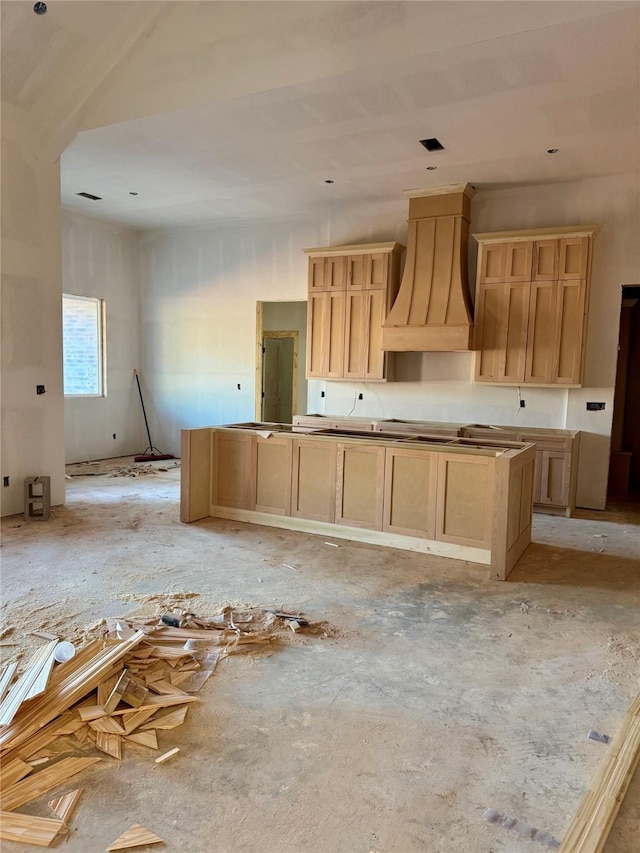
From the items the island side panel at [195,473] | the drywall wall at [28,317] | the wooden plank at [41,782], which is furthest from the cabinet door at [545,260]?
the wooden plank at [41,782]

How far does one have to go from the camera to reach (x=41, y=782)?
1.97 metres

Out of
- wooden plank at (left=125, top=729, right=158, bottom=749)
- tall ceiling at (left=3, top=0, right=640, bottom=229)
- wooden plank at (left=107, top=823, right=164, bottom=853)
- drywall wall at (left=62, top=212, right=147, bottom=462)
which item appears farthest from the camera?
drywall wall at (left=62, top=212, right=147, bottom=462)

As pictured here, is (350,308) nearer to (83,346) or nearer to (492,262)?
(492,262)

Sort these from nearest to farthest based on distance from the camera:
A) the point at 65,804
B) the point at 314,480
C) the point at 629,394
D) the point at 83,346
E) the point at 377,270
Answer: the point at 65,804, the point at 314,480, the point at 377,270, the point at 629,394, the point at 83,346

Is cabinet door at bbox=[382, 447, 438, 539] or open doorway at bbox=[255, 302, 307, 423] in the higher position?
open doorway at bbox=[255, 302, 307, 423]

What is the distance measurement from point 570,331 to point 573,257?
0.78 metres

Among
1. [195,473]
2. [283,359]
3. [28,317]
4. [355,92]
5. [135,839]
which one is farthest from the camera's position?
[283,359]

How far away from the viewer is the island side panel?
17.2 ft

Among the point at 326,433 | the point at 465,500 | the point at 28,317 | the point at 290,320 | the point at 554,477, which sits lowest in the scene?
the point at 554,477

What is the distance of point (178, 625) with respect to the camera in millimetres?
3146

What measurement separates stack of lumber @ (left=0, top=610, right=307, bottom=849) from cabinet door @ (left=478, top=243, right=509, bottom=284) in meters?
4.82

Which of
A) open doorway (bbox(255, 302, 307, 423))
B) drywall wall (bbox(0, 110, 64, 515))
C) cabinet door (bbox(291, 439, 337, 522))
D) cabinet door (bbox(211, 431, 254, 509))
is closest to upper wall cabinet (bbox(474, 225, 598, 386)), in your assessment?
cabinet door (bbox(291, 439, 337, 522))

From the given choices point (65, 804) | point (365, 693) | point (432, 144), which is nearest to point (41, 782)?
point (65, 804)

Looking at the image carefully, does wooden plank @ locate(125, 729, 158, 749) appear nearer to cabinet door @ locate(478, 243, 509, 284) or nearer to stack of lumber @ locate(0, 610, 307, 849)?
stack of lumber @ locate(0, 610, 307, 849)
